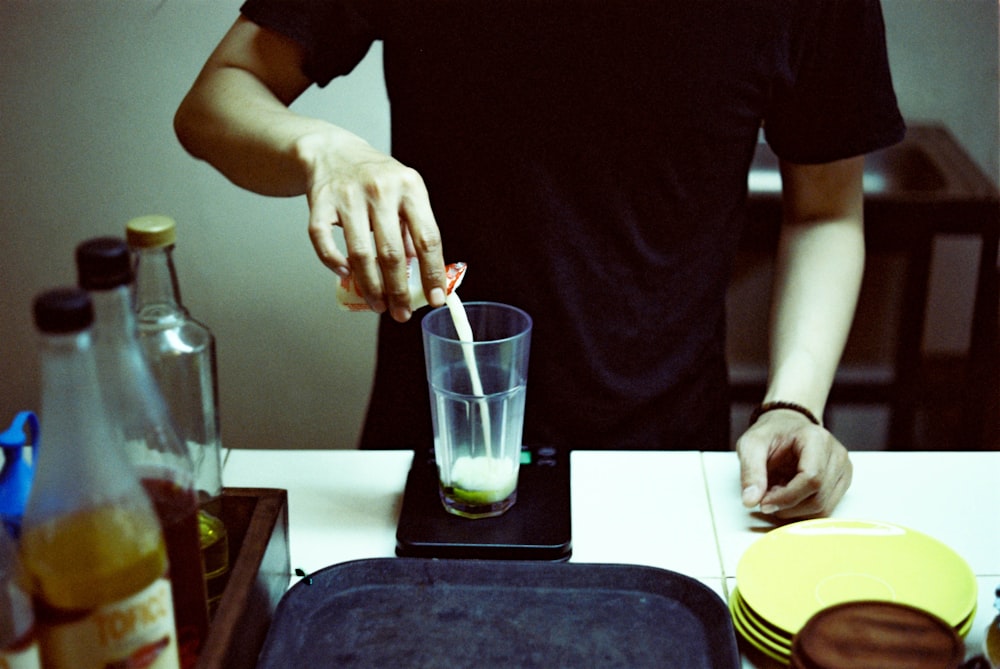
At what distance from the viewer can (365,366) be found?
2.07 meters

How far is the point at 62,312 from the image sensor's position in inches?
19.4

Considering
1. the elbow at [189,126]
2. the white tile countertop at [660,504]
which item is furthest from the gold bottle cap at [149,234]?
the elbow at [189,126]

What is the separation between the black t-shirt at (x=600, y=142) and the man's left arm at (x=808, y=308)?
0.21 ft

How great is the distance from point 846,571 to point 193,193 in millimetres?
1383

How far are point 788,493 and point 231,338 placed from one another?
131cm

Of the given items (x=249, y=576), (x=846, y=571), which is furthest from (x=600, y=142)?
(x=249, y=576)

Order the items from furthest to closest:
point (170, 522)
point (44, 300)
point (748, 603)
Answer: point (748, 603)
point (170, 522)
point (44, 300)

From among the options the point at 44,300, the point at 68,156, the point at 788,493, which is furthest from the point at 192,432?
the point at 68,156

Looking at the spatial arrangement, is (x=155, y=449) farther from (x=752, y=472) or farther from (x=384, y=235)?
(x=752, y=472)

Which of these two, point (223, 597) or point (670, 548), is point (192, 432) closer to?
point (223, 597)

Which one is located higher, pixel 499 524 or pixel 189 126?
pixel 189 126

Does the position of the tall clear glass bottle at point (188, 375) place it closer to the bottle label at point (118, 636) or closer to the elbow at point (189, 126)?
the bottle label at point (118, 636)

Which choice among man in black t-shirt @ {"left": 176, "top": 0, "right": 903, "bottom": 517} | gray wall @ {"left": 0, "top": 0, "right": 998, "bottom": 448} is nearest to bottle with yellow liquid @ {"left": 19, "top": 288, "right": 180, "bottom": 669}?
man in black t-shirt @ {"left": 176, "top": 0, "right": 903, "bottom": 517}

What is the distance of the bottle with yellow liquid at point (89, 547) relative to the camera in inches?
21.9
